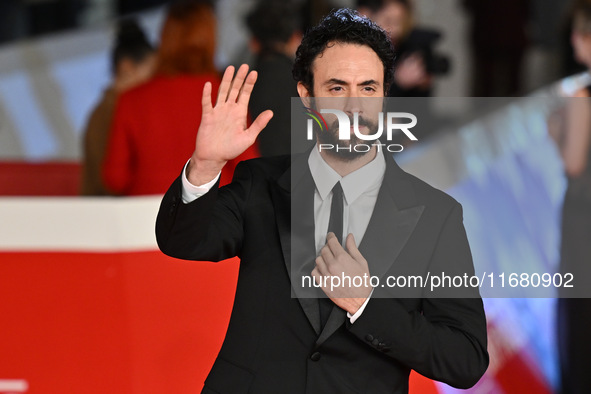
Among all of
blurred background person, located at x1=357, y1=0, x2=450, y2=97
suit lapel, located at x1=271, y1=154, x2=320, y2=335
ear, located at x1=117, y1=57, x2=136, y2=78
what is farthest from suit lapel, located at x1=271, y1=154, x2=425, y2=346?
ear, located at x1=117, y1=57, x2=136, y2=78

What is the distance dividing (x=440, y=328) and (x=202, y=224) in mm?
490

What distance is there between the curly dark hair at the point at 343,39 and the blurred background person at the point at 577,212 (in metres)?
1.47

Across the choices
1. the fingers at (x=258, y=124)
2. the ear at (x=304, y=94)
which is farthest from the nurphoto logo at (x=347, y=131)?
the fingers at (x=258, y=124)

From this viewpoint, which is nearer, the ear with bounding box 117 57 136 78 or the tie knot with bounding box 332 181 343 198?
the tie knot with bounding box 332 181 343 198

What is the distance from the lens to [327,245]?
63.9 inches

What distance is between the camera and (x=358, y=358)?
1725 mm

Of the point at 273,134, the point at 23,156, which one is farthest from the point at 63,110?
the point at 273,134

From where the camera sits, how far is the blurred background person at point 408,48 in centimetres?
473

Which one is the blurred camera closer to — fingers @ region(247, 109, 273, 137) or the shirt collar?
the shirt collar

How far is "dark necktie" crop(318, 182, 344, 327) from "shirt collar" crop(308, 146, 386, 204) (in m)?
0.02

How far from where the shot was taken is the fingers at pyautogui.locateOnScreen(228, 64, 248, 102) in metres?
1.65

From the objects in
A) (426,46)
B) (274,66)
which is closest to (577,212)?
(274,66)

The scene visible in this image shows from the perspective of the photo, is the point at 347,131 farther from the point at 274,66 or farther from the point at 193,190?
the point at 274,66

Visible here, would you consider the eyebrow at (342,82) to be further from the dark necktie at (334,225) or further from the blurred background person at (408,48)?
the blurred background person at (408,48)
